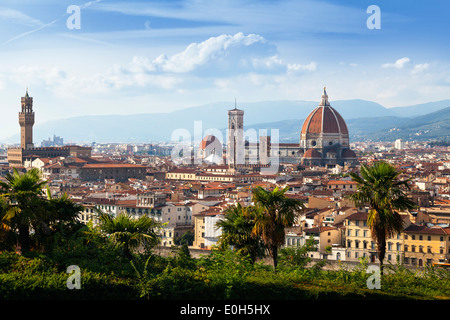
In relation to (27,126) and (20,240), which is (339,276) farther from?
(27,126)

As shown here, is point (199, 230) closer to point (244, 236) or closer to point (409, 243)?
point (409, 243)

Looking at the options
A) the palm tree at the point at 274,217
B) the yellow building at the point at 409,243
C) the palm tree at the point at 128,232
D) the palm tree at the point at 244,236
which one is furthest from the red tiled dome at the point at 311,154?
the palm tree at the point at 128,232

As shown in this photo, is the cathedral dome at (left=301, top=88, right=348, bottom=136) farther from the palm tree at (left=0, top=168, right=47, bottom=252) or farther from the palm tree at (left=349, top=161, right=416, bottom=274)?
the palm tree at (left=0, top=168, right=47, bottom=252)

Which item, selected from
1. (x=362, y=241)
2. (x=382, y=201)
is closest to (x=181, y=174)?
(x=362, y=241)

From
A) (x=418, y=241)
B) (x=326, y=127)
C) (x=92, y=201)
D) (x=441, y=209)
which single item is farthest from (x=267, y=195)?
(x=326, y=127)

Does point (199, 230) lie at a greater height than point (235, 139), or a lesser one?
lesser

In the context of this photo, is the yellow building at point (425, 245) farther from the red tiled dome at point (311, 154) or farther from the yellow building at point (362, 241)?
the red tiled dome at point (311, 154)
